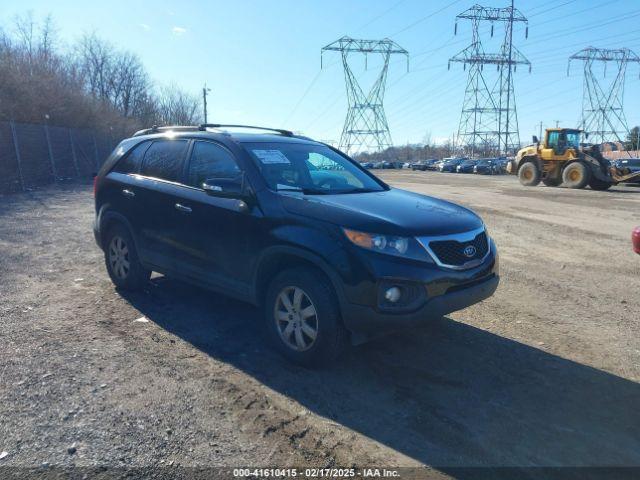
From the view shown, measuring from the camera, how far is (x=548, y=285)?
22.2ft

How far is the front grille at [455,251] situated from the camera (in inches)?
156

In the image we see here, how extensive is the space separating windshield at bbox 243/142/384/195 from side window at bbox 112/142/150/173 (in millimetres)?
1673

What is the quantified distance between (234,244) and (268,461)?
206 cm

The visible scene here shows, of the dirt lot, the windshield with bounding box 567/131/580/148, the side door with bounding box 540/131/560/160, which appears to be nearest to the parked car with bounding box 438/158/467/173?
the side door with bounding box 540/131/560/160

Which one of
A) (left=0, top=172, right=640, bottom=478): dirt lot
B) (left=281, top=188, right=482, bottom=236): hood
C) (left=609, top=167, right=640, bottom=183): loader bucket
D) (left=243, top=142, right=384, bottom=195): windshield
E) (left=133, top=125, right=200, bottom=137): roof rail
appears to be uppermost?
(left=133, top=125, right=200, bottom=137): roof rail

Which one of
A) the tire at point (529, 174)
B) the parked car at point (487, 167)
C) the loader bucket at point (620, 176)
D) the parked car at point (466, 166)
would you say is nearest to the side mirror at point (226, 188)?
the loader bucket at point (620, 176)

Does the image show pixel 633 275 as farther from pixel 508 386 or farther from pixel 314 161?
pixel 314 161

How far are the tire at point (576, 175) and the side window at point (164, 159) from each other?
22463 millimetres

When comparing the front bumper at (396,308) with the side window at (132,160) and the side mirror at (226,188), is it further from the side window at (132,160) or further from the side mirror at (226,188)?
the side window at (132,160)

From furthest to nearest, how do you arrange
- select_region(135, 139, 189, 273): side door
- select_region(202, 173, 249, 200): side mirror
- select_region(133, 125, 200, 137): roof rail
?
select_region(133, 125, 200, 137): roof rail
select_region(135, 139, 189, 273): side door
select_region(202, 173, 249, 200): side mirror

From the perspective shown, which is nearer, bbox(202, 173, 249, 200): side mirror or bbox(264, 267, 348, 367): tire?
bbox(264, 267, 348, 367): tire

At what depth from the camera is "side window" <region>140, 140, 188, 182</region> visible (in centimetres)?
537

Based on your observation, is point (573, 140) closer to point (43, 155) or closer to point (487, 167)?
point (43, 155)

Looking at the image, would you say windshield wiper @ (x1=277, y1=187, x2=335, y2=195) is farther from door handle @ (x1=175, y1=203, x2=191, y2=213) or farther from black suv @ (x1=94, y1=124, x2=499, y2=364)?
door handle @ (x1=175, y1=203, x2=191, y2=213)
